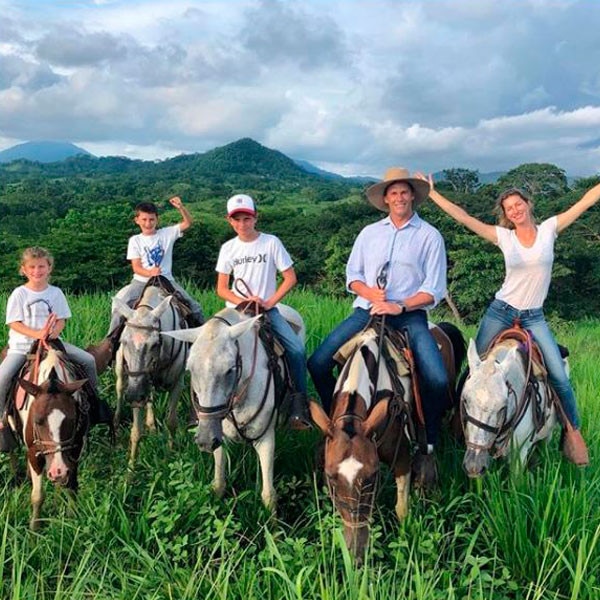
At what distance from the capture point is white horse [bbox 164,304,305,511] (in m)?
3.68

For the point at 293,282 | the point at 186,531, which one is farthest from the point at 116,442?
the point at 293,282

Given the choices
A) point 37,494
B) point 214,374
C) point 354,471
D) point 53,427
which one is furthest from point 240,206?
point 37,494

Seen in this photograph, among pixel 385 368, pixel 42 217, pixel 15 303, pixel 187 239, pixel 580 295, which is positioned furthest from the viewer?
pixel 42 217

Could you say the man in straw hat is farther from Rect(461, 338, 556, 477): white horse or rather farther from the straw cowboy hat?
Rect(461, 338, 556, 477): white horse

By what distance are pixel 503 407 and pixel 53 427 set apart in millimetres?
3300

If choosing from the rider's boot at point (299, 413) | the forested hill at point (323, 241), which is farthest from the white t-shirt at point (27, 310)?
the forested hill at point (323, 241)

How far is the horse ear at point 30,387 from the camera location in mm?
4198

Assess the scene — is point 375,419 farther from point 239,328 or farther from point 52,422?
point 52,422

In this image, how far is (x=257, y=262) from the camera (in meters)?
5.00

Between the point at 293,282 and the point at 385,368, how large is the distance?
55.6 inches

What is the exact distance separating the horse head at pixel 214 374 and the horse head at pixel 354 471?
80cm

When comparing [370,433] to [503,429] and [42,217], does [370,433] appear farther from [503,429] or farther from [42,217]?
[42,217]

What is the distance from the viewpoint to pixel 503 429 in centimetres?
397

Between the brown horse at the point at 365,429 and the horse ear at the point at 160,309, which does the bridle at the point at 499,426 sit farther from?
the horse ear at the point at 160,309
